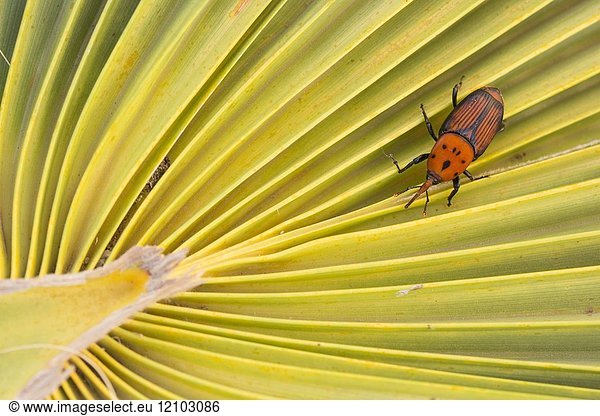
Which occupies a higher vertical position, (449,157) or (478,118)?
(478,118)

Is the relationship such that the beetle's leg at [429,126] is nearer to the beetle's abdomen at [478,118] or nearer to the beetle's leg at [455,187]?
the beetle's abdomen at [478,118]

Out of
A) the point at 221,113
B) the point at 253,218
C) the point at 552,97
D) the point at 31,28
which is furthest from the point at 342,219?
the point at 31,28

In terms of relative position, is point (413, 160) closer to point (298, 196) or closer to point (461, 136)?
point (461, 136)

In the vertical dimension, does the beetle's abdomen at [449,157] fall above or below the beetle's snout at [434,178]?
above

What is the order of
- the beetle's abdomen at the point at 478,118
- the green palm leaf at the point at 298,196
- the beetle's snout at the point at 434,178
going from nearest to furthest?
the green palm leaf at the point at 298,196
the beetle's abdomen at the point at 478,118
the beetle's snout at the point at 434,178
